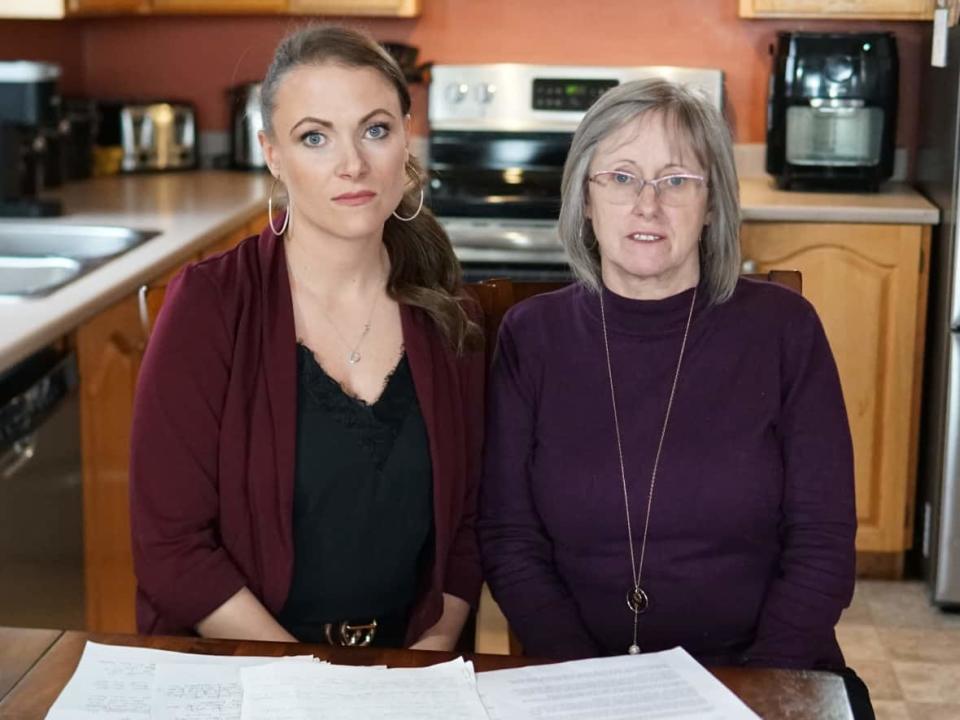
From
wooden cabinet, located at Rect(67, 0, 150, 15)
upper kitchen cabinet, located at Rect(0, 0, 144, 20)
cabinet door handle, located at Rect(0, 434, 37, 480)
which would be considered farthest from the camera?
wooden cabinet, located at Rect(67, 0, 150, 15)

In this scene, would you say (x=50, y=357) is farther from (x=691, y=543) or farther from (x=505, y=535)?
(x=691, y=543)

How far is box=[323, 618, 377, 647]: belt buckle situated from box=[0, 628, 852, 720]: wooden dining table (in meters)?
0.30

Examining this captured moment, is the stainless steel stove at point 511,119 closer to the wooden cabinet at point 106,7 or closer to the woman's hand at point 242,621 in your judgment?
the wooden cabinet at point 106,7

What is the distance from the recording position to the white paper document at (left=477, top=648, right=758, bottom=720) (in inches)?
49.0

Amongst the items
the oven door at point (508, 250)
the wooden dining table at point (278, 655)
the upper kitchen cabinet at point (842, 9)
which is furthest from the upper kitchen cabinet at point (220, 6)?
the wooden dining table at point (278, 655)

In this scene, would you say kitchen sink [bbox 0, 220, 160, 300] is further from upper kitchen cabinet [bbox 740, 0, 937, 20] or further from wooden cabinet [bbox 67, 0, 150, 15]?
upper kitchen cabinet [bbox 740, 0, 937, 20]

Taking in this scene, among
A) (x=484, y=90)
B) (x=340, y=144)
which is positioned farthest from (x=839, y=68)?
(x=340, y=144)

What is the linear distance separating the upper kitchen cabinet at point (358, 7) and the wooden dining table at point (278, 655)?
287 cm

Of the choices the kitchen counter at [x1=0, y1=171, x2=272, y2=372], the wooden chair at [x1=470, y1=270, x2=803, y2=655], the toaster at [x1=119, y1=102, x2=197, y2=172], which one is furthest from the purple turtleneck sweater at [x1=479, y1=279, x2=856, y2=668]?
the toaster at [x1=119, y1=102, x2=197, y2=172]

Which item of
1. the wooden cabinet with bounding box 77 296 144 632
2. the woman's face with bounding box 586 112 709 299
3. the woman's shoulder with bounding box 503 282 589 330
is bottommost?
the wooden cabinet with bounding box 77 296 144 632

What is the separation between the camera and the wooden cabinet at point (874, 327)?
348 centimetres

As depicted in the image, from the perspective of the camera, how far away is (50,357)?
229cm

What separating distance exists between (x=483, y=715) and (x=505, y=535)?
1.60ft

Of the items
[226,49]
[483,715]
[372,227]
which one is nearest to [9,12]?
[226,49]
